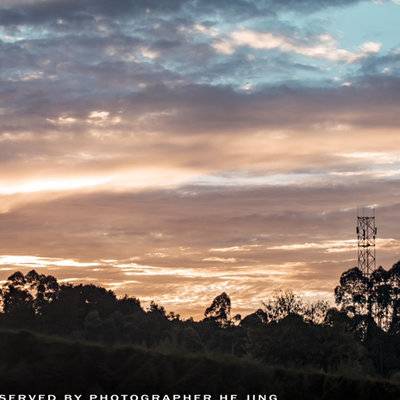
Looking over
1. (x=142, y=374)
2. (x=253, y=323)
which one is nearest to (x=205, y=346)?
(x=142, y=374)

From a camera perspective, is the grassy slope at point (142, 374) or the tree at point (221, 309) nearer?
the grassy slope at point (142, 374)

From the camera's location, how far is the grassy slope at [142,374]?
182 feet

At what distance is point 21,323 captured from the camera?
123 m

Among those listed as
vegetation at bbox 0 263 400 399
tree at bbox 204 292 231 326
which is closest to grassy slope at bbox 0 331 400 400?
vegetation at bbox 0 263 400 399

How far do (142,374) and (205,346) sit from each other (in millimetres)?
14443

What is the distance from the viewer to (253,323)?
130 m

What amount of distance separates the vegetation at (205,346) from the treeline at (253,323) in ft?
0.54

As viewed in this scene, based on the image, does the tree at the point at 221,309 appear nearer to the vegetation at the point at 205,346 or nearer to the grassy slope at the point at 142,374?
the vegetation at the point at 205,346

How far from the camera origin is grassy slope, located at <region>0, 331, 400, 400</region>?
2189 inches

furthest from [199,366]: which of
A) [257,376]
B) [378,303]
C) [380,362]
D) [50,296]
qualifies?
[50,296]

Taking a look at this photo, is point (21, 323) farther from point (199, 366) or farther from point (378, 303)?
point (199, 366)

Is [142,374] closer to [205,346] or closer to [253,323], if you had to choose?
[205,346]

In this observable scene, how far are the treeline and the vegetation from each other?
166 mm

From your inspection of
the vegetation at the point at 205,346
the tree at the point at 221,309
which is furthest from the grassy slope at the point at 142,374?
the tree at the point at 221,309
